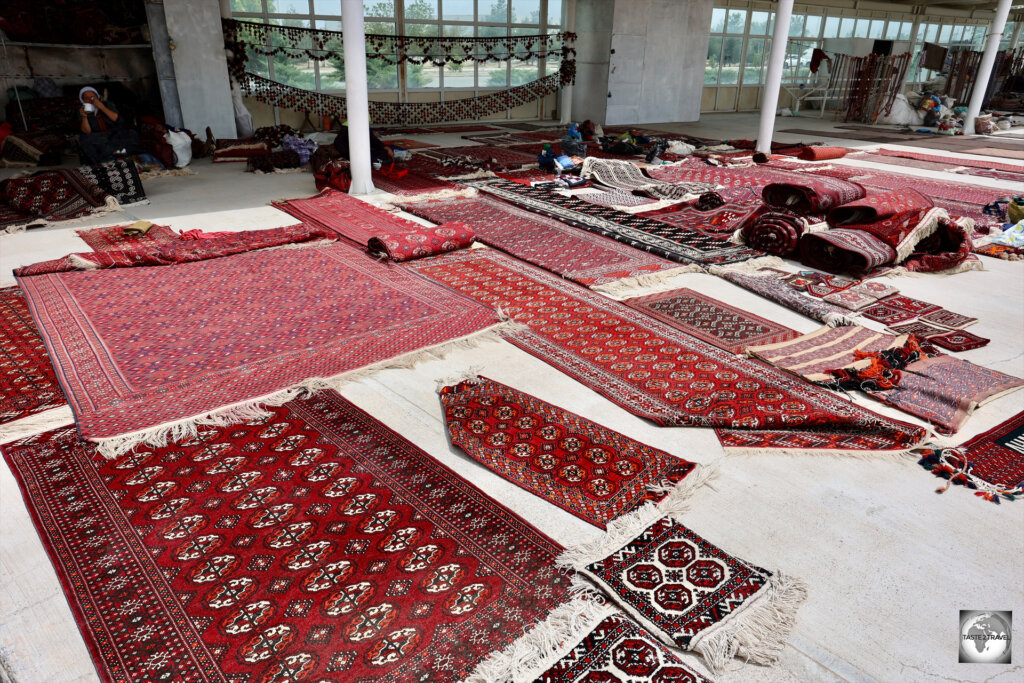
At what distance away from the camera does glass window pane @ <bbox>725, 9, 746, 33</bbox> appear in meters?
15.6

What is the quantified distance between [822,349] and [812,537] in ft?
5.42

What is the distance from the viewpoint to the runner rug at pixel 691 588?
1855 millimetres

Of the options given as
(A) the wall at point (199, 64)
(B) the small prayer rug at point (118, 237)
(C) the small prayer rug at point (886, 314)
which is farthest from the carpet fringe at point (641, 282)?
(A) the wall at point (199, 64)

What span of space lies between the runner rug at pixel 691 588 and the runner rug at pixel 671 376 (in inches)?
29.2

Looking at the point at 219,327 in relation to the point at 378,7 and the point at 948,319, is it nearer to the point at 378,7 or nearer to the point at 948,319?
the point at 948,319

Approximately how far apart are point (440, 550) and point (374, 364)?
140 centimetres

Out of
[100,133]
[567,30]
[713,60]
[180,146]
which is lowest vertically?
[180,146]

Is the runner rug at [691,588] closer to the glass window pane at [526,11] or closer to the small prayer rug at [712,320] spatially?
the small prayer rug at [712,320]

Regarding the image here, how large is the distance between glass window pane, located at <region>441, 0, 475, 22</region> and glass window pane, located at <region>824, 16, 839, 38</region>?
10.5 m

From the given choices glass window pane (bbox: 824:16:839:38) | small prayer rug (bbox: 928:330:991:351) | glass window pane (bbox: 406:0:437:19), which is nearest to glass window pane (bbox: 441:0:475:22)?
glass window pane (bbox: 406:0:437:19)

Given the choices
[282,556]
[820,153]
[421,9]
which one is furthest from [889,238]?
[421,9]

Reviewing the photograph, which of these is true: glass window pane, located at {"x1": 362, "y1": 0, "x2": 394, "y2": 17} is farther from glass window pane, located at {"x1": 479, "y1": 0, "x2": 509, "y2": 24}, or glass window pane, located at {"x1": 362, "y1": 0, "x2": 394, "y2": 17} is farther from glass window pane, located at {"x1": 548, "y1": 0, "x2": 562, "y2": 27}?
glass window pane, located at {"x1": 548, "y1": 0, "x2": 562, "y2": 27}

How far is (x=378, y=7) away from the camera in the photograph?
11.5m

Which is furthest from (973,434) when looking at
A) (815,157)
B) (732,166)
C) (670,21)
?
(670,21)
